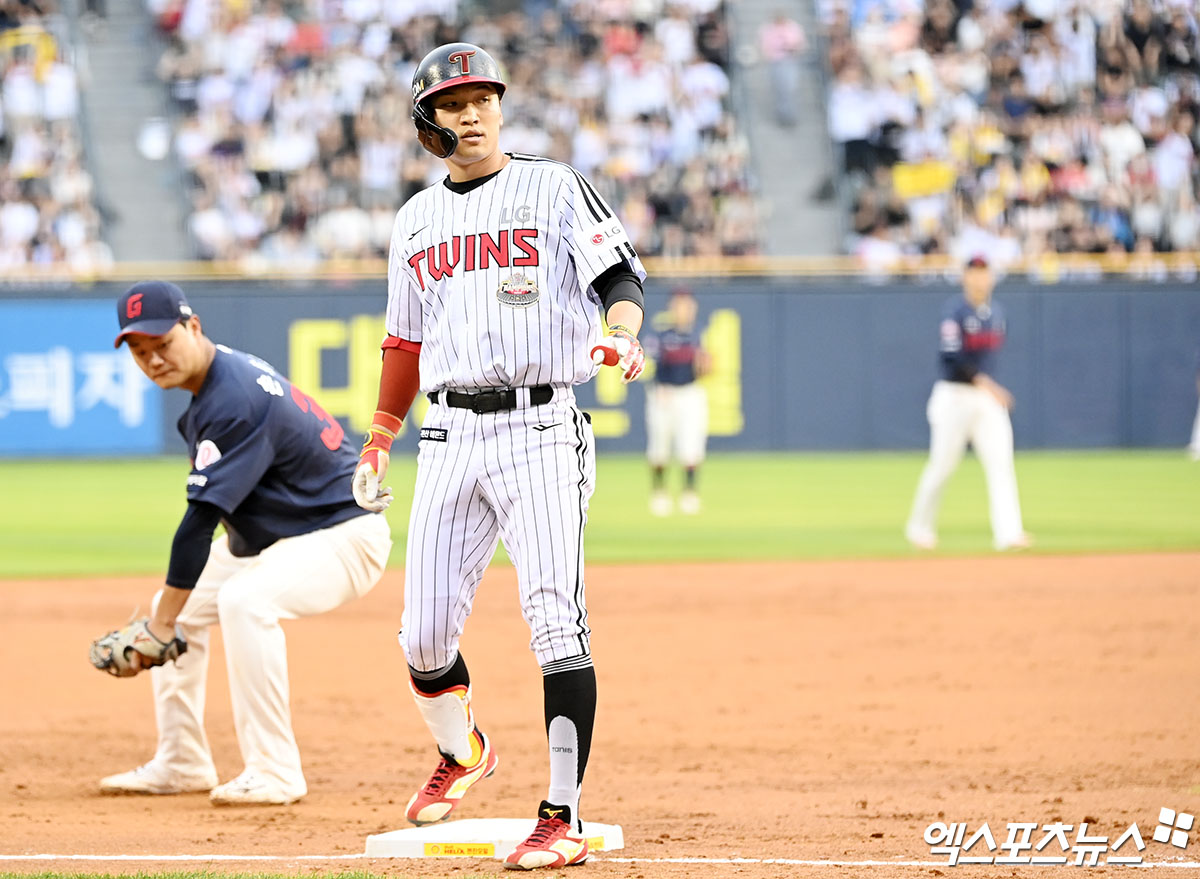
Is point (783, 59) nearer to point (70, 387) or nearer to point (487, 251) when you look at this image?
point (70, 387)

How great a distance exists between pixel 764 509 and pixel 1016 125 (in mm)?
11557

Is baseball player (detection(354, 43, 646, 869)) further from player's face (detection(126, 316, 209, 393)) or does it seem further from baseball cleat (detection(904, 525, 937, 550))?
baseball cleat (detection(904, 525, 937, 550))

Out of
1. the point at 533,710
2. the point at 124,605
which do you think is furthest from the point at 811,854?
the point at 124,605

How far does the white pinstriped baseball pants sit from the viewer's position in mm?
4855

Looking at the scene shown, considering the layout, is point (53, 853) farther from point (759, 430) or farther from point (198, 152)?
point (198, 152)

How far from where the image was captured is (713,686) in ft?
28.0

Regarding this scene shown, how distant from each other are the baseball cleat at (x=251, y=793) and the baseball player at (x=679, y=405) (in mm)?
11867

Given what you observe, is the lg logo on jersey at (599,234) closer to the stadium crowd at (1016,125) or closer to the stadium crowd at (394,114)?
the stadium crowd at (394,114)

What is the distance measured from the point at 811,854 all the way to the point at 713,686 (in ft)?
11.8

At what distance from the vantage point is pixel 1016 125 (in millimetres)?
26234

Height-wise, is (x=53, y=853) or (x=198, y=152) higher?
(x=198, y=152)

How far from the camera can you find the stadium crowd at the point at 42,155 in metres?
24.3

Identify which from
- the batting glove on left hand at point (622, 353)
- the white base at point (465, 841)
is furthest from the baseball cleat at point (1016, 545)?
the batting glove on left hand at point (622, 353)

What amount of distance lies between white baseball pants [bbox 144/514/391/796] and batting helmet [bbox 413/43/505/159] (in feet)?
5.99
